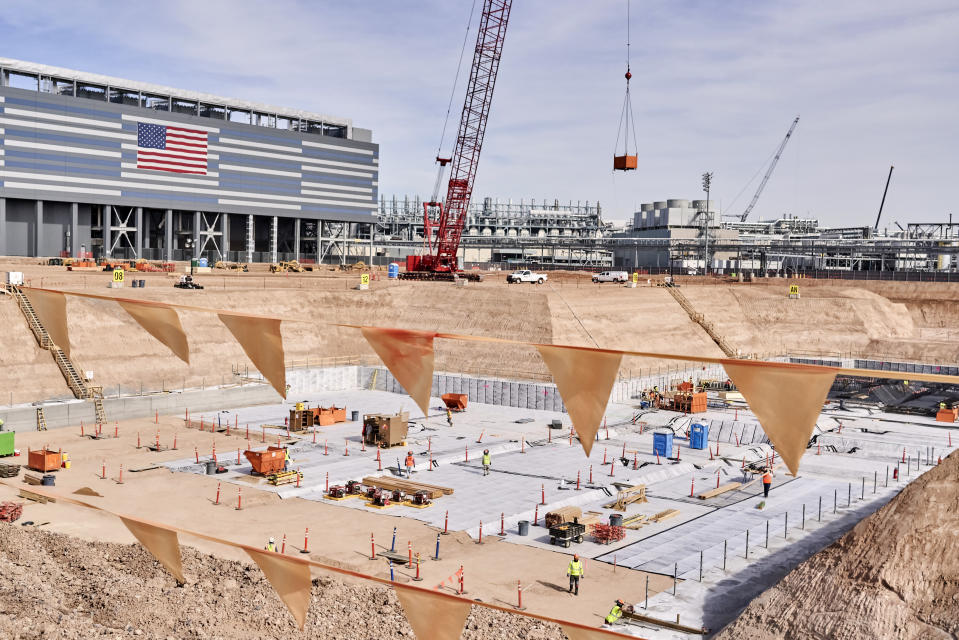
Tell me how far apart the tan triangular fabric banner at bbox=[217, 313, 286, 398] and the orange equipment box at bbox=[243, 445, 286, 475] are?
26.4 m

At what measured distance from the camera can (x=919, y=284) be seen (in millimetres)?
96000

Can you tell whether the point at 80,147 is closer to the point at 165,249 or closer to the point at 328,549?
the point at 165,249

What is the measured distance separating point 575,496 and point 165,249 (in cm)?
9353

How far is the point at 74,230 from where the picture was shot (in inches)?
4232

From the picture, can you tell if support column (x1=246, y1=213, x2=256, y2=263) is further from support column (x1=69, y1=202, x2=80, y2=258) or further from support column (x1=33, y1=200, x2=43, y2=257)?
support column (x1=33, y1=200, x2=43, y2=257)

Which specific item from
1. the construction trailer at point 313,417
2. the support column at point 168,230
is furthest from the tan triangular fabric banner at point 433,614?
the support column at point 168,230

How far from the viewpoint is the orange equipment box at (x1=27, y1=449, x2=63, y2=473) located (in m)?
37.8

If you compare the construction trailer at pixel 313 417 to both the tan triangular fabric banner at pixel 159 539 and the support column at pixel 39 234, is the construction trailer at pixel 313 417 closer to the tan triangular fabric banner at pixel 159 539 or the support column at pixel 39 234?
the tan triangular fabric banner at pixel 159 539

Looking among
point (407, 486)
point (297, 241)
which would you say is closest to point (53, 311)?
point (407, 486)

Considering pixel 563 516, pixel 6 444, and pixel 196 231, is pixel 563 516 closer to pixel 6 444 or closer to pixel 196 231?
pixel 6 444

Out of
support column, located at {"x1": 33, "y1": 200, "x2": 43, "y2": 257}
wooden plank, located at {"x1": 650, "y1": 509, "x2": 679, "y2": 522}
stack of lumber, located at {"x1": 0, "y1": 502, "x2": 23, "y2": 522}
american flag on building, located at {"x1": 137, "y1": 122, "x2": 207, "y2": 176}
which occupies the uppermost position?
american flag on building, located at {"x1": 137, "y1": 122, "x2": 207, "y2": 176}

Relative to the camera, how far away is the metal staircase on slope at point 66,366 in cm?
5081

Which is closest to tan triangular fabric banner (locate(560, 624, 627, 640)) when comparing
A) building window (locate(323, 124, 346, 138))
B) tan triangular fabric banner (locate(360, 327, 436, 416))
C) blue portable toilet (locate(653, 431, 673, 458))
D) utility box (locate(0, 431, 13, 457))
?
tan triangular fabric banner (locate(360, 327, 436, 416))

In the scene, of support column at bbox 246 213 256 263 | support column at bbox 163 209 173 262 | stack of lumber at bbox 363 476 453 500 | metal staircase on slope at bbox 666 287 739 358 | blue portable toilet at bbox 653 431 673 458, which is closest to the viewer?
stack of lumber at bbox 363 476 453 500
